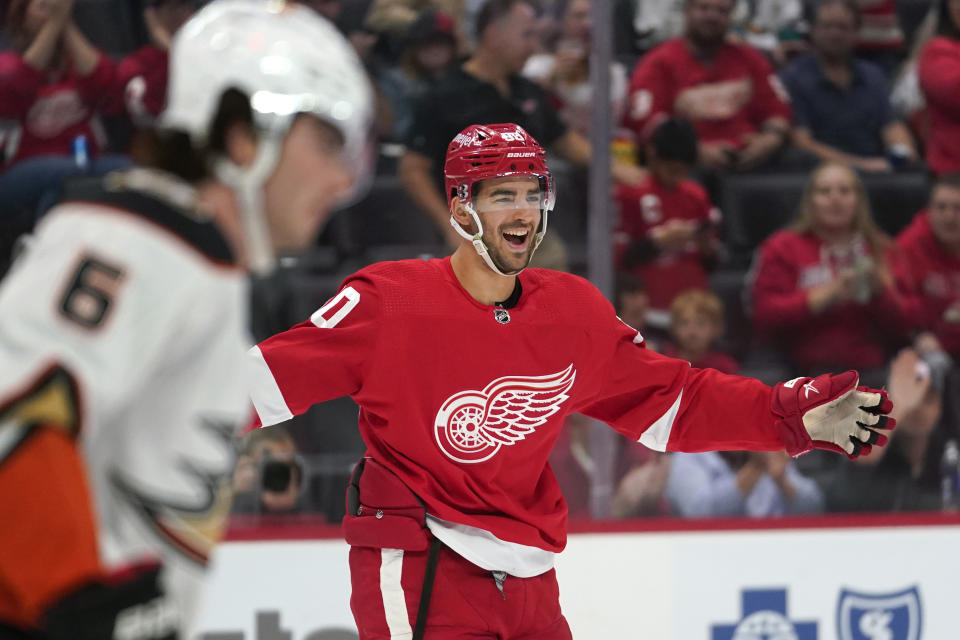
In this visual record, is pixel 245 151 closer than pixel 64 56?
Yes

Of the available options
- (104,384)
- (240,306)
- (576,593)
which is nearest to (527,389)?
(576,593)

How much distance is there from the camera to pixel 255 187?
4.11ft

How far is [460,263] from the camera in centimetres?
278

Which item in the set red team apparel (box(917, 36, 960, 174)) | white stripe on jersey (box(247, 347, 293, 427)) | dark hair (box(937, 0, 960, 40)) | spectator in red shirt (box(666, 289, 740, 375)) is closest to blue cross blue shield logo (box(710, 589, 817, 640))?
spectator in red shirt (box(666, 289, 740, 375))

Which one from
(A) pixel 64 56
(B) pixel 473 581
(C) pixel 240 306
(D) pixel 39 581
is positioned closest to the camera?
(D) pixel 39 581

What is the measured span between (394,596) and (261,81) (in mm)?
1585

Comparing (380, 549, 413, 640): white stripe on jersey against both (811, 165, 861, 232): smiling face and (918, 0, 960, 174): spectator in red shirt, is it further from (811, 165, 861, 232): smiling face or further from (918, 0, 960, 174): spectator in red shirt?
(918, 0, 960, 174): spectator in red shirt

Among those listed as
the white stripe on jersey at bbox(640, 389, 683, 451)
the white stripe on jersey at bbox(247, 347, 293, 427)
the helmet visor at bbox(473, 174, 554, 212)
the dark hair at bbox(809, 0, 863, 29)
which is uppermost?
the helmet visor at bbox(473, 174, 554, 212)

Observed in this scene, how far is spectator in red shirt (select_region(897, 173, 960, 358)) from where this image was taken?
438 cm

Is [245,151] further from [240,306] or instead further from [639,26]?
[639,26]

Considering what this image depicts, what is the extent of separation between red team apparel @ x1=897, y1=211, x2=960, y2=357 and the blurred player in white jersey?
3441 millimetres

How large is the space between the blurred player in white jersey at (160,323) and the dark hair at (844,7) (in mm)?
3634

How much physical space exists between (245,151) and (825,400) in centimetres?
183

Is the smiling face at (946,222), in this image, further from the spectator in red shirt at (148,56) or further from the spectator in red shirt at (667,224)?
the spectator in red shirt at (148,56)
